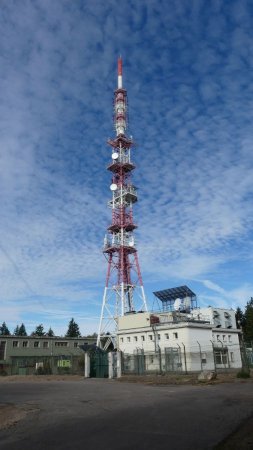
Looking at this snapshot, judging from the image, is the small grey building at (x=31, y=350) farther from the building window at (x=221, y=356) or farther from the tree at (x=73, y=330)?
the tree at (x=73, y=330)

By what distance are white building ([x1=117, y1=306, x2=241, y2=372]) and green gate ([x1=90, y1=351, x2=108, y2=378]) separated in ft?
13.8

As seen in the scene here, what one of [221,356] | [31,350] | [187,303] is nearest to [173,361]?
[221,356]

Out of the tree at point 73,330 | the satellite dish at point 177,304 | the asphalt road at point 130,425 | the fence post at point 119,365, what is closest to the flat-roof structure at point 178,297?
the satellite dish at point 177,304

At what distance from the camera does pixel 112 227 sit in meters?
64.4

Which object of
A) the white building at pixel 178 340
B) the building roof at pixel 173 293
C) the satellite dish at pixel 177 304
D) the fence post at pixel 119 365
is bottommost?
the fence post at pixel 119 365

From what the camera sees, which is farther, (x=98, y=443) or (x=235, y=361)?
(x=235, y=361)

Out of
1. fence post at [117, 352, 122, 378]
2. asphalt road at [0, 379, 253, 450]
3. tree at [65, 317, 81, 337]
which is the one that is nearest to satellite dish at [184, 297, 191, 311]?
fence post at [117, 352, 122, 378]

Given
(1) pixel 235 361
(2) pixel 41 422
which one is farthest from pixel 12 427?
(1) pixel 235 361

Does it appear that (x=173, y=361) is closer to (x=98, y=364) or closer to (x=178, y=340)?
(x=178, y=340)

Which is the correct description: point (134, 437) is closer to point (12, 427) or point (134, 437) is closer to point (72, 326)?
point (12, 427)

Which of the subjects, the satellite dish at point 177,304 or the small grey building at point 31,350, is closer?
the satellite dish at point 177,304

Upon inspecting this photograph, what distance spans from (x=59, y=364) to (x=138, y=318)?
12092mm

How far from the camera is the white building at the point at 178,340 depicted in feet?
144

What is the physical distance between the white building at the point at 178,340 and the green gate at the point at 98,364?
4.22 metres
